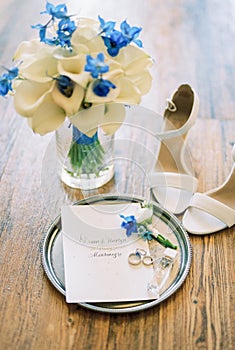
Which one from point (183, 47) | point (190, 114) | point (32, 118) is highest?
point (32, 118)

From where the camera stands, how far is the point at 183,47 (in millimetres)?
1868

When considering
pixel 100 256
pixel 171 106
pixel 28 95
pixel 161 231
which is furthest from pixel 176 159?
pixel 28 95

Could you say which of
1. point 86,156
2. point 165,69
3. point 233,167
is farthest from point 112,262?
point 165,69

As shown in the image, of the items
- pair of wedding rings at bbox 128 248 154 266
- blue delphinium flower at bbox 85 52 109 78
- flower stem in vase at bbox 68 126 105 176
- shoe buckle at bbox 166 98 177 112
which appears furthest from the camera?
shoe buckle at bbox 166 98 177 112

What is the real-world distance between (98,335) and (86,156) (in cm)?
44

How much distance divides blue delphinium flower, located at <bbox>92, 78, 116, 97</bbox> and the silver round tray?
1.11ft

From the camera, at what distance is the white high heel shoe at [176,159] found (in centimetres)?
126

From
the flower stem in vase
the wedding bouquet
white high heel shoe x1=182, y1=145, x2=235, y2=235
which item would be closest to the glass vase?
the flower stem in vase

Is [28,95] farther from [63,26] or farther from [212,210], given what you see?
[212,210]

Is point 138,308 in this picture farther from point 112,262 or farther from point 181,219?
point 181,219

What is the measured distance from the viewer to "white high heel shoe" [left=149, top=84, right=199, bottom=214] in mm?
1256

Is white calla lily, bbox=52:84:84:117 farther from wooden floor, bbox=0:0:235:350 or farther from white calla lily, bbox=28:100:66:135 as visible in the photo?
wooden floor, bbox=0:0:235:350

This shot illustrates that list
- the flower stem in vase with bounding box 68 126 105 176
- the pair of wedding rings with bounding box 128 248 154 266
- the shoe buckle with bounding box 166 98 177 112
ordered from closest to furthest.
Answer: the pair of wedding rings with bounding box 128 248 154 266 < the flower stem in vase with bounding box 68 126 105 176 < the shoe buckle with bounding box 166 98 177 112

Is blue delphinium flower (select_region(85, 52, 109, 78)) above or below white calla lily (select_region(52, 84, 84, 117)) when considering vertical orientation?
above
